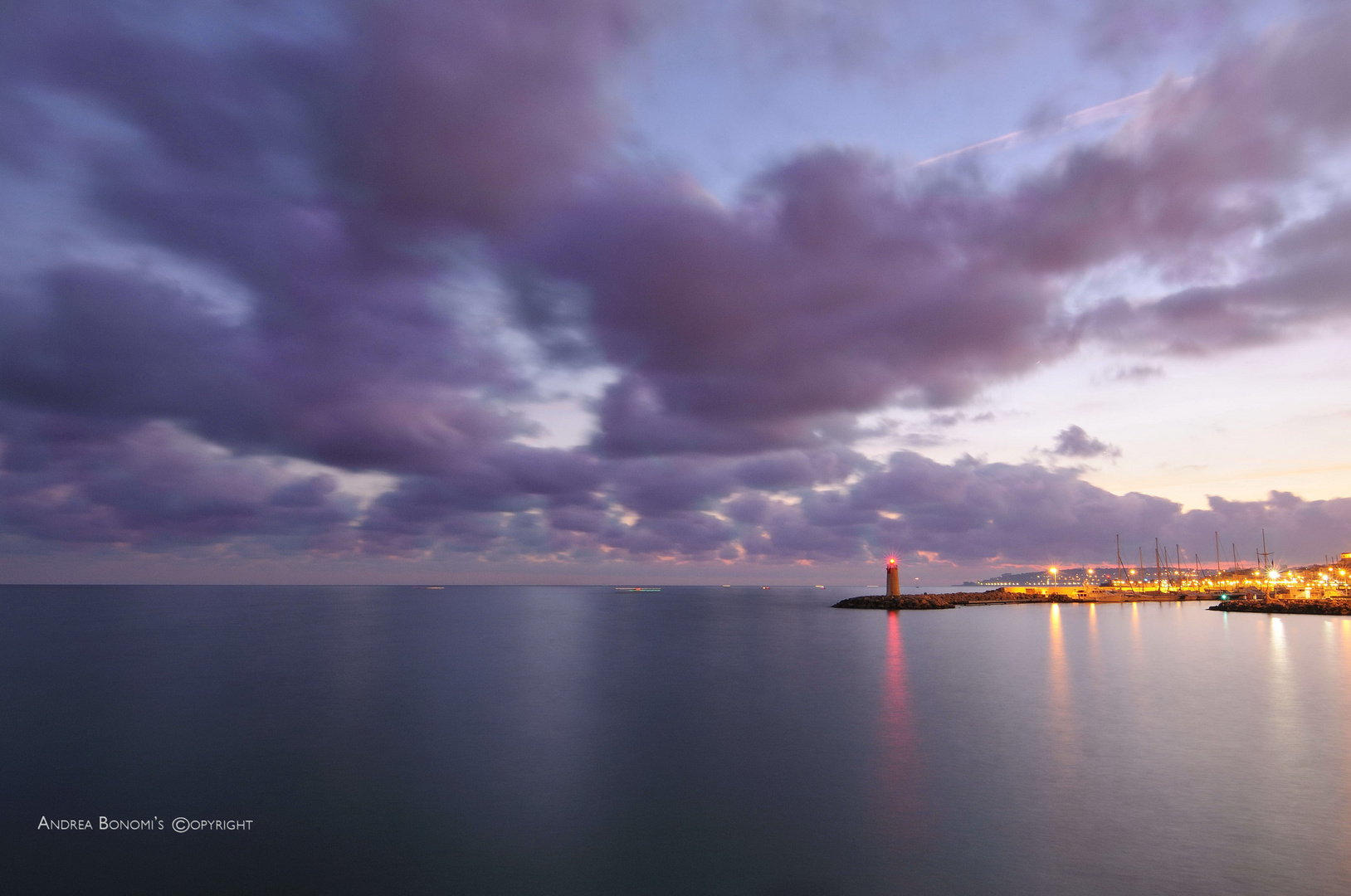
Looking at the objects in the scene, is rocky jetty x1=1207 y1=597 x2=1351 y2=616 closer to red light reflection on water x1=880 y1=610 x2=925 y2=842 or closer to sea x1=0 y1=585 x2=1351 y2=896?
sea x1=0 y1=585 x2=1351 y2=896

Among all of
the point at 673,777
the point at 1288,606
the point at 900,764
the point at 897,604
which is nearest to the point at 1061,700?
the point at 900,764

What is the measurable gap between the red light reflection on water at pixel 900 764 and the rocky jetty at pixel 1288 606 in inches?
4130

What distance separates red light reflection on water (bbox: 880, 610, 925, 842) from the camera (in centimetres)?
2061

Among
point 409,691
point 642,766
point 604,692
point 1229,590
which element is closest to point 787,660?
point 604,692

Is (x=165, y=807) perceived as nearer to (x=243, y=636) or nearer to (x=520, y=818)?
(x=520, y=818)

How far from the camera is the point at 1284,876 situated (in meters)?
17.0

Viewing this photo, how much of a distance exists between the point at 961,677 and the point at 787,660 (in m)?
13.9

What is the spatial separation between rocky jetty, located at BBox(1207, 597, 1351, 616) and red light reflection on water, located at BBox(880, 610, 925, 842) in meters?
105

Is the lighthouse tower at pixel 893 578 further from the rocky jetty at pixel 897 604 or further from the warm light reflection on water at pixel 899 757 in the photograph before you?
the warm light reflection on water at pixel 899 757

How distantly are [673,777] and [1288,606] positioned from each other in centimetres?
13737

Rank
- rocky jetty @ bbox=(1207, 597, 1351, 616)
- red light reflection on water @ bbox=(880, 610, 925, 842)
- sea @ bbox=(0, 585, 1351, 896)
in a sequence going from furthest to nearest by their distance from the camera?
rocky jetty @ bbox=(1207, 597, 1351, 616)
red light reflection on water @ bbox=(880, 610, 925, 842)
sea @ bbox=(0, 585, 1351, 896)

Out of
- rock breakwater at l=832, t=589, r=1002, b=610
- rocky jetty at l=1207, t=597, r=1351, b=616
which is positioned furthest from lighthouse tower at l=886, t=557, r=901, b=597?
rocky jetty at l=1207, t=597, r=1351, b=616

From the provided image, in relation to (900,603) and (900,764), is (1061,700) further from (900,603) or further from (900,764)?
(900,603)

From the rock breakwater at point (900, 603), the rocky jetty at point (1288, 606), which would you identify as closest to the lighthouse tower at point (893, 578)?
the rock breakwater at point (900, 603)
